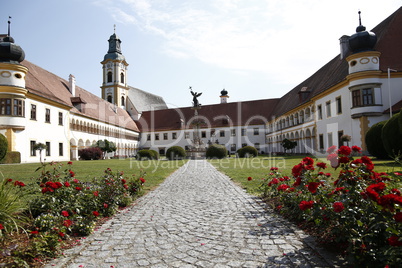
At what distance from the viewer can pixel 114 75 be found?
192ft

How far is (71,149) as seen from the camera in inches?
1368

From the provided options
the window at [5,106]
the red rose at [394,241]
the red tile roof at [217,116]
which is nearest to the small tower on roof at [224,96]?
the red tile roof at [217,116]

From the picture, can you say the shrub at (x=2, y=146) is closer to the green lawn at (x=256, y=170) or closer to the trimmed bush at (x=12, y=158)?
the trimmed bush at (x=12, y=158)

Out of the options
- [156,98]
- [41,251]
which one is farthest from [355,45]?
[156,98]

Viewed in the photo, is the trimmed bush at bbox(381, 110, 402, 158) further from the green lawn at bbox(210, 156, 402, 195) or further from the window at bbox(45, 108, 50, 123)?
the window at bbox(45, 108, 50, 123)

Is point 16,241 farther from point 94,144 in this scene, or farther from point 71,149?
point 94,144

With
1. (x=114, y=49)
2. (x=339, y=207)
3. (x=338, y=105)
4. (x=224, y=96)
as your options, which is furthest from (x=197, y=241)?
(x=224, y=96)

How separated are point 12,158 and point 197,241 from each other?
83.1 feet

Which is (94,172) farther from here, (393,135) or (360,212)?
(393,135)

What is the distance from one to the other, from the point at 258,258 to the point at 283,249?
0.49 meters

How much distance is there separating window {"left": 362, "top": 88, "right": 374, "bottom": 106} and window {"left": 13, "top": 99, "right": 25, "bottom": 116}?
1178 inches

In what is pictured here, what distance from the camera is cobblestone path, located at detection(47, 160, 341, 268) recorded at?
346 cm

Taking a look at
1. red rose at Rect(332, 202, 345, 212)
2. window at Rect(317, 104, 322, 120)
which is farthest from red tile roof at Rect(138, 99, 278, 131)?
red rose at Rect(332, 202, 345, 212)

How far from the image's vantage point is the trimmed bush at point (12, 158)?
75.9 feet
